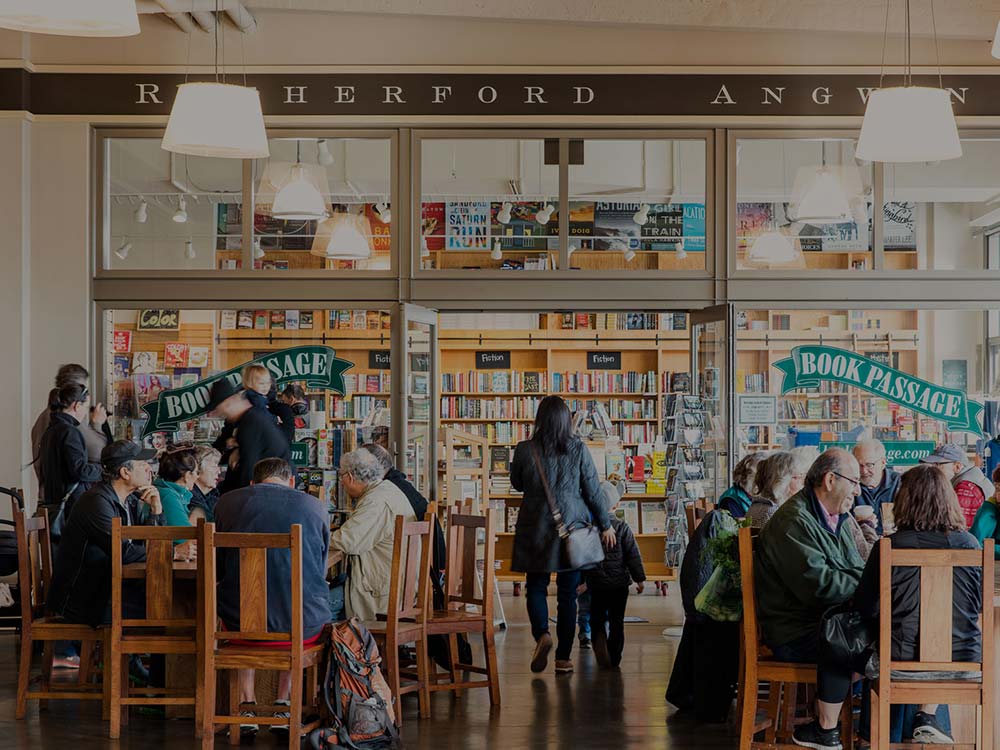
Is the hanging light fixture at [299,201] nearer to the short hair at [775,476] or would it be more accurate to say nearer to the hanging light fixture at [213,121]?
the hanging light fixture at [213,121]

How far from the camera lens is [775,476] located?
5867 mm

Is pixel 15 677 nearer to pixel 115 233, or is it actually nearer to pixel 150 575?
pixel 150 575

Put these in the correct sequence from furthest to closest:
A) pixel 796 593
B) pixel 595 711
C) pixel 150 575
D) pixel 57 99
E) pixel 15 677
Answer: pixel 57 99
pixel 15 677
pixel 595 711
pixel 150 575
pixel 796 593

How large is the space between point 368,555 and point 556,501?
1.35 metres

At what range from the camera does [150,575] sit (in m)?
5.34

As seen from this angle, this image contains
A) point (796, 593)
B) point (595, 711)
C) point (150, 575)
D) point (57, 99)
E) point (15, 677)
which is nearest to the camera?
point (796, 593)

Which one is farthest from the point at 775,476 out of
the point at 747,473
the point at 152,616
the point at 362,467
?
the point at 152,616

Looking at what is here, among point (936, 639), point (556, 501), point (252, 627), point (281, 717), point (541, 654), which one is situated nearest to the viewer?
point (936, 639)

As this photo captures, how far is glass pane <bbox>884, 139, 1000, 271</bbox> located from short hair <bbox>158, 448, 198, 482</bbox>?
4889mm

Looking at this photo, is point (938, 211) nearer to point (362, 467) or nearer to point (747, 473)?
point (747, 473)

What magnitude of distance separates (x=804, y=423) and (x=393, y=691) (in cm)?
415

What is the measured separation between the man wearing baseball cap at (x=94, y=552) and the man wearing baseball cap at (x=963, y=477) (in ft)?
13.3

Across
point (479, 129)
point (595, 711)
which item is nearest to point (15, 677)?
point (595, 711)

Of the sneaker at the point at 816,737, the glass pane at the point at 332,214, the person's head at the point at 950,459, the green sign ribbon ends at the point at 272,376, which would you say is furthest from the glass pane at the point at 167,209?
the sneaker at the point at 816,737
